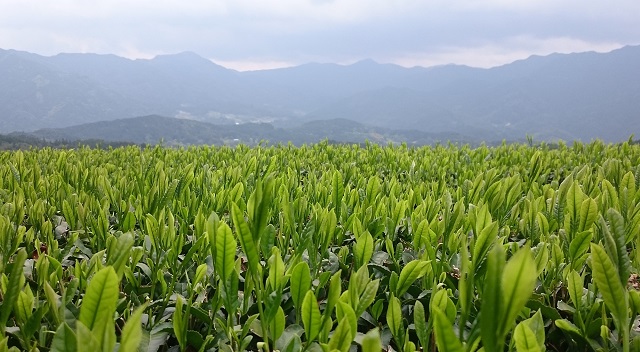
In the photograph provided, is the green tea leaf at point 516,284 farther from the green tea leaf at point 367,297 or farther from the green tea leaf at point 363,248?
the green tea leaf at point 363,248

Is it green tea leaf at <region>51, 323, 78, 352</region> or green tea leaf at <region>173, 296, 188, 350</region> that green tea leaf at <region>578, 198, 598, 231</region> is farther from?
green tea leaf at <region>51, 323, 78, 352</region>

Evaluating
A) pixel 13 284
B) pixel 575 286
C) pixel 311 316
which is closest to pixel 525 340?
pixel 311 316

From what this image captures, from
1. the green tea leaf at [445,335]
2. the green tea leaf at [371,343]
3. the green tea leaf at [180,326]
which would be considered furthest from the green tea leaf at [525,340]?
the green tea leaf at [180,326]

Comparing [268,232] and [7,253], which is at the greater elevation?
[268,232]

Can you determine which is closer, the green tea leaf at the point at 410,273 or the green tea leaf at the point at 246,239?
the green tea leaf at the point at 246,239

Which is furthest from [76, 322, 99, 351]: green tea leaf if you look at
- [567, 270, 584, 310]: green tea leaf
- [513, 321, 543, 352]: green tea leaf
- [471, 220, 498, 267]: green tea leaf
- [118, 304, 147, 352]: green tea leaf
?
[567, 270, 584, 310]: green tea leaf

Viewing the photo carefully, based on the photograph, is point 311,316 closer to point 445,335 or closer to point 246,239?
point 246,239

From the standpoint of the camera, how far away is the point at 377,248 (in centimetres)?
181

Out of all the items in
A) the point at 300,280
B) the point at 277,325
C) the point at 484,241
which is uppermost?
the point at 484,241

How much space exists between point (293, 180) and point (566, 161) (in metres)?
2.97

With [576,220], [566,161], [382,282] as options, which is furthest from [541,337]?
[566,161]

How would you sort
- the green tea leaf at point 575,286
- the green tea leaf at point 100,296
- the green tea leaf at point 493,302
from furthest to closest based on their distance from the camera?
the green tea leaf at point 575,286 → the green tea leaf at point 100,296 → the green tea leaf at point 493,302

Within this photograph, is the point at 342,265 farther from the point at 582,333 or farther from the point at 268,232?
the point at 582,333

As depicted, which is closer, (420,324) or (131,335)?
(131,335)
